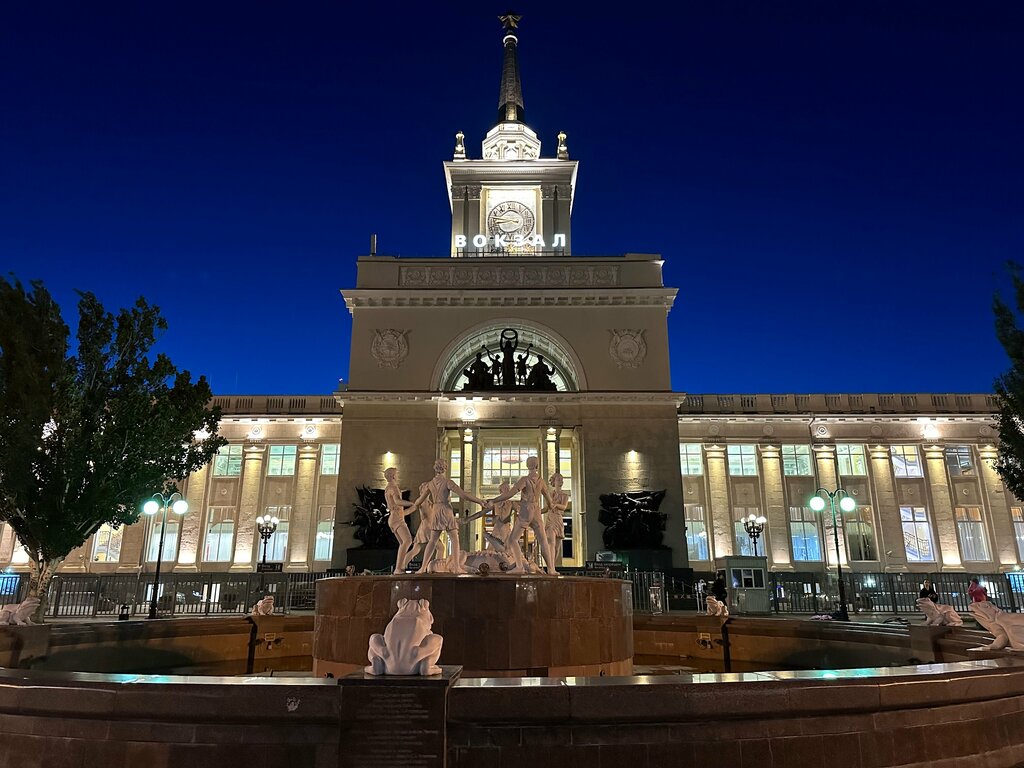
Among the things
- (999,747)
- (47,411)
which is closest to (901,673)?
(999,747)

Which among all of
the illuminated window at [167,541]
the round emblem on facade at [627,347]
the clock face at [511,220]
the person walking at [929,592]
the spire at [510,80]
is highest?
the spire at [510,80]

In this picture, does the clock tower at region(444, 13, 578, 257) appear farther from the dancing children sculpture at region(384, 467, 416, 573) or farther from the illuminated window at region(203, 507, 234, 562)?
the dancing children sculpture at region(384, 467, 416, 573)

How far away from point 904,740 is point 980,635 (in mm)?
5789

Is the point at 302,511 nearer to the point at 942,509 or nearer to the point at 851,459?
the point at 851,459

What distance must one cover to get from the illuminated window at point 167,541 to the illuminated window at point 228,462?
398cm

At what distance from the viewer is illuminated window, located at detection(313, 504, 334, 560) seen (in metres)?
44.0

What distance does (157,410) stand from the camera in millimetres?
23500

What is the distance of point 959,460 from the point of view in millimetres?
45625

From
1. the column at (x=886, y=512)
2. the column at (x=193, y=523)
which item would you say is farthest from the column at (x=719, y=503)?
the column at (x=193, y=523)

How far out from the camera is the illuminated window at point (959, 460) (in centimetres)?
4534

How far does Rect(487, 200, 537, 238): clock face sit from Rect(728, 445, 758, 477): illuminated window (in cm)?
2338

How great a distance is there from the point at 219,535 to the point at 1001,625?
145 ft

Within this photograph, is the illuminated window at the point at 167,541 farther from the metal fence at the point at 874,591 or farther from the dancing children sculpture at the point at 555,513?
the dancing children sculpture at the point at 555,513

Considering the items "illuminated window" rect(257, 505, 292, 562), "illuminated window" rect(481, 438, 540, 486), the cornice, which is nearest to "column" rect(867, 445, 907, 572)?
the cornice
